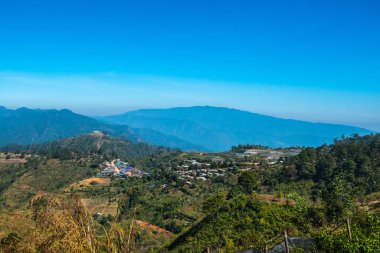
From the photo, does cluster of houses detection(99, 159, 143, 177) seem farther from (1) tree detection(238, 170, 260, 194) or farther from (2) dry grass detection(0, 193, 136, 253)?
(2) dry grass detection(0, 193, 136, 253)

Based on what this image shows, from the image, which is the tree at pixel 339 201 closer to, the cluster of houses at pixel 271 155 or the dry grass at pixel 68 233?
the dry grass at pixel 68 233

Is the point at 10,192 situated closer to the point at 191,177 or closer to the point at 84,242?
the point at 191,177

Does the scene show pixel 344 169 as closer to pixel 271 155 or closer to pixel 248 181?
pixel 248 181

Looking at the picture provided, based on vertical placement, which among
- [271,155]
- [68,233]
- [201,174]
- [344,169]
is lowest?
[201,174]

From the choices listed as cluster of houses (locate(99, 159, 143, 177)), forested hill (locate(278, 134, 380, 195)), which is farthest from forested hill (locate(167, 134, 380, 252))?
cluster of houses (locate(99, 159, 143, 177))

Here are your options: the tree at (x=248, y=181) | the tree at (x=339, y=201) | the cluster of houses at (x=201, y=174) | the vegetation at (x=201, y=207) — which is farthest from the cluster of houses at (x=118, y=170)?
the tree at (x=339, y=201)

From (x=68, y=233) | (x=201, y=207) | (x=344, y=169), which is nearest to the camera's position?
(x=68, y=233)

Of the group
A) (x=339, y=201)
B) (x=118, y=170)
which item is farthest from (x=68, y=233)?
(x=118, y=170)
